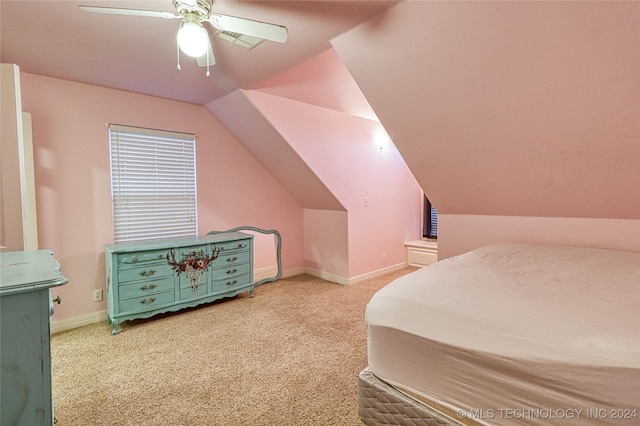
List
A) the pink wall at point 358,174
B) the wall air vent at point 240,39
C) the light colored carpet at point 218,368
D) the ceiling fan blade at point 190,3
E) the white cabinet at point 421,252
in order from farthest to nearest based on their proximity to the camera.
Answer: the white cabinet at point 421,252
the pink wall at point 358,174
the wall air vent at point 240,39
the light colored carpet at point 218,368
the ceiling fan blade at point 190,3

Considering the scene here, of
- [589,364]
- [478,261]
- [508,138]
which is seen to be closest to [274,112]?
[508,138]

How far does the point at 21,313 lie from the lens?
0.85 m

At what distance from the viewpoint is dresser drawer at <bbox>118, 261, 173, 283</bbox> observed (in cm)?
260

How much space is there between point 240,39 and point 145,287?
2292 millimetres

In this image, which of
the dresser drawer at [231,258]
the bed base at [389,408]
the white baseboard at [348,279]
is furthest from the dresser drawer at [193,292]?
the bed base at [389,408]

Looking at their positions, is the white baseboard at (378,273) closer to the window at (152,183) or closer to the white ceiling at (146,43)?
the window at (152,183)

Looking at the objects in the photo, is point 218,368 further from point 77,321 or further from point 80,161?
point 80,161

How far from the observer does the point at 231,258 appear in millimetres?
3307

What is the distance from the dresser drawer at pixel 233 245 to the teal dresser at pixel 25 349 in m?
2.29

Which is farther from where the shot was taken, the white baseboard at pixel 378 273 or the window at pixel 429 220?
the window at pixel 429 220

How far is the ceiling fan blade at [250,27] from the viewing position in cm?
145

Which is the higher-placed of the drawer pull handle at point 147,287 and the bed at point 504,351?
the bed at point 504,351

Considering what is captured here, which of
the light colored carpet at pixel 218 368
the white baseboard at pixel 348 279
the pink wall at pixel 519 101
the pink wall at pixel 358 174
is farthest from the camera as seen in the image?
the white baseboard at pixel 348 279

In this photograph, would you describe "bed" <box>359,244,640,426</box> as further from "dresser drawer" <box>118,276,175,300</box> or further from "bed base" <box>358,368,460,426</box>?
"dresser drawer" <box>118,276,175,300</box>
